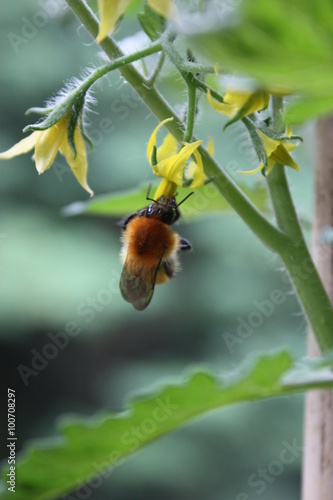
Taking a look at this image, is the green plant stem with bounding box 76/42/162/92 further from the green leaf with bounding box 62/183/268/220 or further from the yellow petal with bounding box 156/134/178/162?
the green leaf with bounding box 62/183/268/220

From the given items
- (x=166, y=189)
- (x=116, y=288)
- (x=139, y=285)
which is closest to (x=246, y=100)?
(x=166, y=189)

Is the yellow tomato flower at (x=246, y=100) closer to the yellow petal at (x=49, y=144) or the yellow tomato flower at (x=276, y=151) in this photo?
the yellow tomato flower at (x=276, y=151)

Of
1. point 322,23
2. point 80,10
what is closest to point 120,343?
point 80,10

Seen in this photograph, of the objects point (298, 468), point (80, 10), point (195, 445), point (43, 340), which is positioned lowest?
point (298, 468)

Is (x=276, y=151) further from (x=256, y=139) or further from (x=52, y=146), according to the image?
(x=52, y=146)

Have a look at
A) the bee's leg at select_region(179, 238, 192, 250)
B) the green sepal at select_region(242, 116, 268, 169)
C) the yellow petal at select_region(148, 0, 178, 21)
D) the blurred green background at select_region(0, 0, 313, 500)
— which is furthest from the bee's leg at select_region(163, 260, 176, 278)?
the blurred green background at select_region(0, 0, 313, 500)

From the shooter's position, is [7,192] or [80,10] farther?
[7,192]

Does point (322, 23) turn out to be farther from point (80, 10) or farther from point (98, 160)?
point (98, 160)

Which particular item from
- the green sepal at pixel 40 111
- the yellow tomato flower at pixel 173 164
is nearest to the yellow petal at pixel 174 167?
the yellow tomato flower at pixel 173 164
